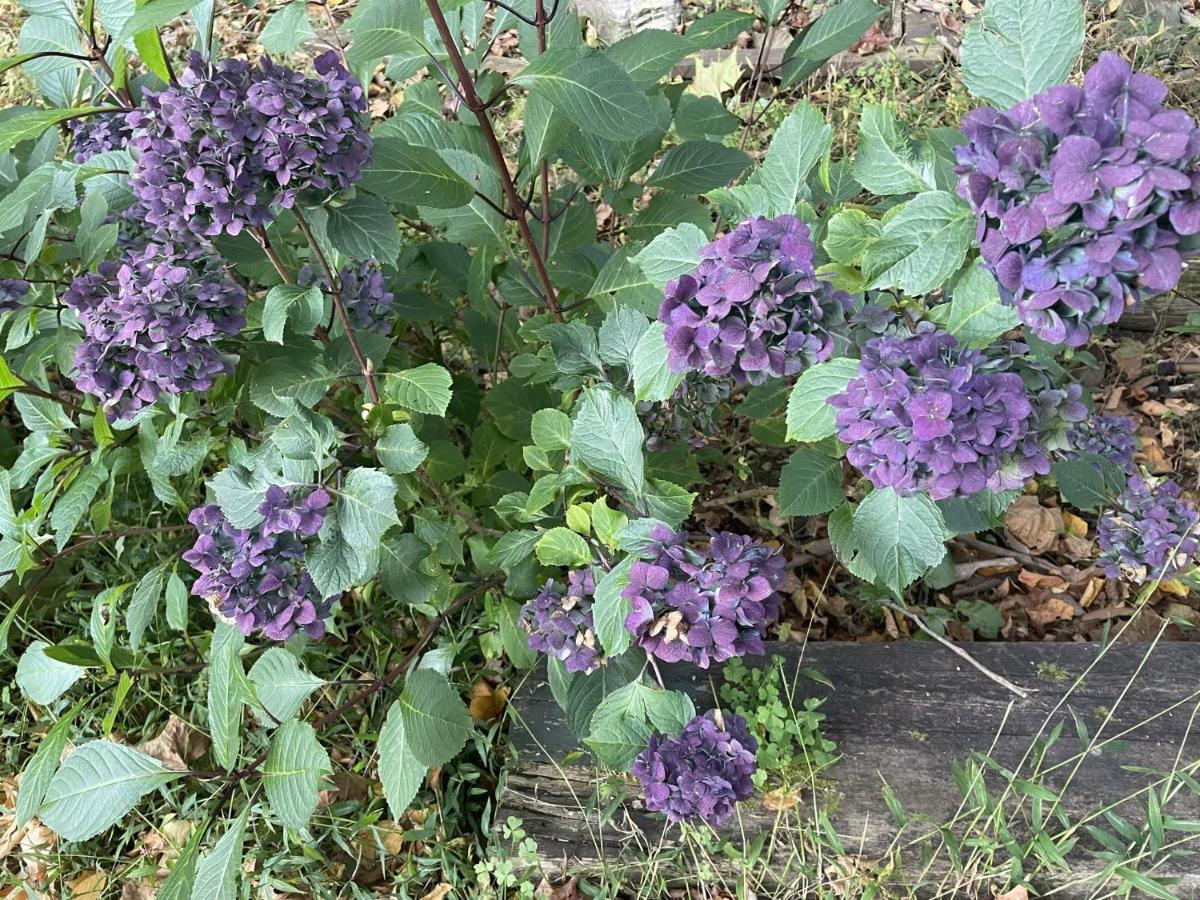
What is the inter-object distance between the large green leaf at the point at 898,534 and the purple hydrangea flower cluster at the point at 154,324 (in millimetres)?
1064

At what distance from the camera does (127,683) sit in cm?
167

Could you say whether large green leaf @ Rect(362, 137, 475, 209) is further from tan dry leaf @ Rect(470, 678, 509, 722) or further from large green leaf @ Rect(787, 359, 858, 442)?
tan dry leaf @ Rect(470, 678, 509, 722)

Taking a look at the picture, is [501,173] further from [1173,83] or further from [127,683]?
[1173,83]

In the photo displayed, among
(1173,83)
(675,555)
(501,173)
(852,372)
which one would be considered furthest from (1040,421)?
(1173,83)

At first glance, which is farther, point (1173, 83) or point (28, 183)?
point (1173, 83)

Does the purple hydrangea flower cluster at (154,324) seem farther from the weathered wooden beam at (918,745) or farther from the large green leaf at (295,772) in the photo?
the weathered wooden beam at (918,745)

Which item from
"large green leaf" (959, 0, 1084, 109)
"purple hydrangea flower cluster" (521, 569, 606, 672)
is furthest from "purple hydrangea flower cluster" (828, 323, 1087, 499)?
"purple hydrangea flower cluster" (521, 569, 606, 672)

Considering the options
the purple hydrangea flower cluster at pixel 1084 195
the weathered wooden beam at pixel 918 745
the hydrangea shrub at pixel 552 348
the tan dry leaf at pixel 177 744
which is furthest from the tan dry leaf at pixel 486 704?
the purple hydrangea flower cluster at pixel 1084 195

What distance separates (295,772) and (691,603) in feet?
2.48

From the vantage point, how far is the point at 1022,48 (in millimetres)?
902

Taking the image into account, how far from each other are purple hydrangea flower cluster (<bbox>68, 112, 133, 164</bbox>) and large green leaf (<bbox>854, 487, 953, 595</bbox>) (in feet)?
4.80

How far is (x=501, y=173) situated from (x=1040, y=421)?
3.07 ft

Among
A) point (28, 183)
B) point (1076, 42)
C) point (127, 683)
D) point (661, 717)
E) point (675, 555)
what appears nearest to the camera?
point (1076, 42)

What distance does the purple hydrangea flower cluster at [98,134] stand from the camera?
1652mm
